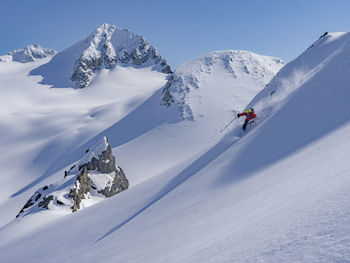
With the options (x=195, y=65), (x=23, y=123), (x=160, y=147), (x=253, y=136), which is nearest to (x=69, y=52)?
(x=23, y=123)

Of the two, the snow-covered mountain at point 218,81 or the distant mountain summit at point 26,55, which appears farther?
the distant mountain summit at point 26,55

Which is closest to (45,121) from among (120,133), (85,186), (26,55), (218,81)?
(120,133)

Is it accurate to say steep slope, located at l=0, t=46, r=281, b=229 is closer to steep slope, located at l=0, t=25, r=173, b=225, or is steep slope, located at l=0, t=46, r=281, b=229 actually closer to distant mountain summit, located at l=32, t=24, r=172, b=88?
steep slope, located at l=0, t=25, r=173, b=225

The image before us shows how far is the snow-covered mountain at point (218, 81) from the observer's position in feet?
121

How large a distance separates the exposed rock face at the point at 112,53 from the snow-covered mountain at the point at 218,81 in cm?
4439

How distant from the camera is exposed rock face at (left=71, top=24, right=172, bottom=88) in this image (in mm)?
85062

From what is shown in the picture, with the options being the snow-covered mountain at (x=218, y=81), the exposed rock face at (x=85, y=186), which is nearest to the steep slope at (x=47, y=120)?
the snow-covered mountain at (x=218, y=81)

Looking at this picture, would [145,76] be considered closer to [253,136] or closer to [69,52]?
[69,52]

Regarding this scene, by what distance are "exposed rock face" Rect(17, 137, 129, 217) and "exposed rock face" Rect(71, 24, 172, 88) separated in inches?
2534

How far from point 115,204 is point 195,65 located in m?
37.9

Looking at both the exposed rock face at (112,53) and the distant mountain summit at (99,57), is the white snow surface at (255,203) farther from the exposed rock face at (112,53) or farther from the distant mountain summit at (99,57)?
the exposed rock face at (112,53)

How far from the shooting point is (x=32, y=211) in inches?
632

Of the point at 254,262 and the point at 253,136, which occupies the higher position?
the point at 253,136

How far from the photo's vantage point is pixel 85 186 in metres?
18.5
